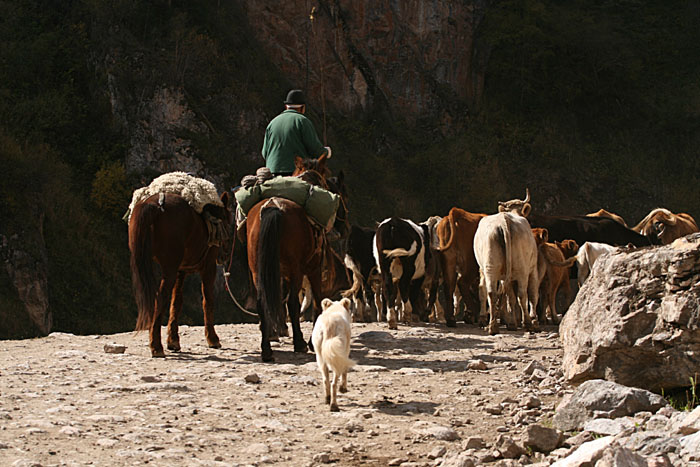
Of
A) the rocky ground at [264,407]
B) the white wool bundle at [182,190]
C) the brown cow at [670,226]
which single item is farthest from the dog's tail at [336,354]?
the brown cow at [670,226]

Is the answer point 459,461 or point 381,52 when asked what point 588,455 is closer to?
point 459,461

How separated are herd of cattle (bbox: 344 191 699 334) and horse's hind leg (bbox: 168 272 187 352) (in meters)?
2.55

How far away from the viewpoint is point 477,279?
16484 mm

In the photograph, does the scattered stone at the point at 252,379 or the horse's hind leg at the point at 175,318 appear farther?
the horse's hind leg at the point at 175,318

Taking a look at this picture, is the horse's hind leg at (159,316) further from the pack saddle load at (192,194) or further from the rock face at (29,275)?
the rock face at (29,275)

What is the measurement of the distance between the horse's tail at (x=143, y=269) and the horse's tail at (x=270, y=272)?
129 centimetres

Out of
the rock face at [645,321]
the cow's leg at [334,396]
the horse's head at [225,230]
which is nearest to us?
the rock face at [645,321]

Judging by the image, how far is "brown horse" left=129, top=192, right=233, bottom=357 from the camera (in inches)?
367

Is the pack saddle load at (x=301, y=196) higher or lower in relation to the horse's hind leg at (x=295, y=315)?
higher

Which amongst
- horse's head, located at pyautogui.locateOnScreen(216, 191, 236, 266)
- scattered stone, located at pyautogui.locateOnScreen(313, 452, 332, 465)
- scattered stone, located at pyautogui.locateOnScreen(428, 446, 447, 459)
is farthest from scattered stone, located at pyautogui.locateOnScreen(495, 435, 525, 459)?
horse's head, located at pyautogui.locateOnScreen(216, 191, 236, 266)

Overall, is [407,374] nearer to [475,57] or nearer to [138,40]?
[138,40]

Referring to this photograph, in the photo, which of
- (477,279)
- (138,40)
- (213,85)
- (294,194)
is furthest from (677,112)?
(294,194)

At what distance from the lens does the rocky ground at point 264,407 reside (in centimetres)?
535

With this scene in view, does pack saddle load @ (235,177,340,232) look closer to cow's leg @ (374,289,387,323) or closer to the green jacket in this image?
the green jacket
